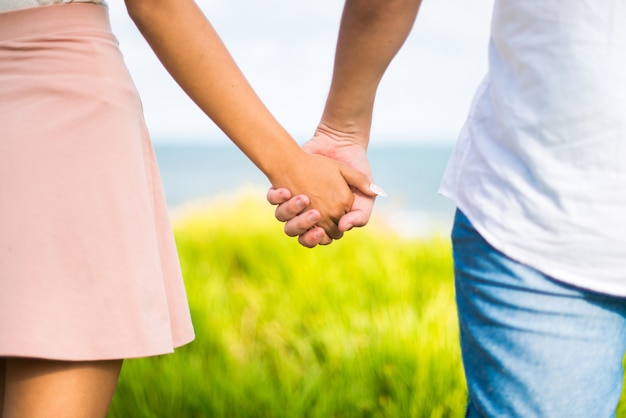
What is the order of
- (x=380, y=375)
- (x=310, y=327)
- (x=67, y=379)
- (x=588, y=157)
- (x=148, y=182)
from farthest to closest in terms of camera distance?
(x=310, y=327) < (x=380, y=375) < (x=148, y=182) < (x=67, y=379) < (x=588, y=157)

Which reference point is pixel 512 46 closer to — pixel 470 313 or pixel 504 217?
pixel 504 217

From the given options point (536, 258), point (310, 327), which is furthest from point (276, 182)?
point (310, 327)

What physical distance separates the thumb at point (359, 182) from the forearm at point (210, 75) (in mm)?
169

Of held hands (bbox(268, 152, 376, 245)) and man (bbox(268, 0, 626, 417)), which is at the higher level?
man (bbox(268, 0, 626, 417))

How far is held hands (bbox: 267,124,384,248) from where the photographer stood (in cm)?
146

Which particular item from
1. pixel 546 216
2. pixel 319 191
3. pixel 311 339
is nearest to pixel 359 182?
pixel 319 191

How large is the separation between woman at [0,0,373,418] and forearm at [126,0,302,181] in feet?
0.53

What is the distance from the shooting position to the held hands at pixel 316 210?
146 cm

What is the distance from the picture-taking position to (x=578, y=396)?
894 millimetres

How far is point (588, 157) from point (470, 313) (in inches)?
8.9

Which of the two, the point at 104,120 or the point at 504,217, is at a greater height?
the point at 104,120

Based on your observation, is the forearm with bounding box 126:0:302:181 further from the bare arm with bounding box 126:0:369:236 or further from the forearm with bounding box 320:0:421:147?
the forearm with bounding box 320:0:421:147

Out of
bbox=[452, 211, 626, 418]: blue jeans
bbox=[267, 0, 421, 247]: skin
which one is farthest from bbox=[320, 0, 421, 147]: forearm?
bbox=[452, 211, 626, 418]: blue jeans

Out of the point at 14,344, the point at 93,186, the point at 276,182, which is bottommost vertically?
the point at 276,182
